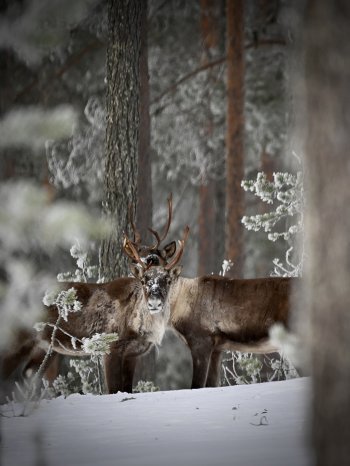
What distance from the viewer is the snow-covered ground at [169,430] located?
4875 mm

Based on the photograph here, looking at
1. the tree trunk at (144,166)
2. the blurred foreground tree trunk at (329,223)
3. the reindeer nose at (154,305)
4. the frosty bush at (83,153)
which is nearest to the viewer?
the blurred foreground tree trunk at (329,223)

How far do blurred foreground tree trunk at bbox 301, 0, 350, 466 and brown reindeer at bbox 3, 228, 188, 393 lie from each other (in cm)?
530

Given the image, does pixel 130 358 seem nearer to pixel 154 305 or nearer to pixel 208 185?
pixel 154 305

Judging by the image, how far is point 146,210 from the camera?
44.6 ft

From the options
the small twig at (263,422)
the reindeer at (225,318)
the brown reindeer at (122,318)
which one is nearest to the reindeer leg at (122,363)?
the brown reindeer at (122,318)

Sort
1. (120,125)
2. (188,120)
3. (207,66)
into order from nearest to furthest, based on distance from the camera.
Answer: (120,125), (207,66), (188,120)

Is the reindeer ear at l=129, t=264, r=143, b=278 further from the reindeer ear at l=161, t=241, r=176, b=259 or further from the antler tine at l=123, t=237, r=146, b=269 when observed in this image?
the reindeer ear at l=161, t=241, r=176, b=259

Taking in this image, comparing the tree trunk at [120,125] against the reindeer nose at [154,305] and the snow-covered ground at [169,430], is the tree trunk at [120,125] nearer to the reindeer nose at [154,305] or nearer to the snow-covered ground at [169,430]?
the reindeer nose at [154,305]

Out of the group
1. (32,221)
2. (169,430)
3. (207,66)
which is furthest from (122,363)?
(207,66)

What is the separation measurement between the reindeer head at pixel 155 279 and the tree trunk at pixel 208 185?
423 inches

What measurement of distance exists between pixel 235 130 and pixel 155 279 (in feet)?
30.5

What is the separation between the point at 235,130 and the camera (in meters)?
18.2

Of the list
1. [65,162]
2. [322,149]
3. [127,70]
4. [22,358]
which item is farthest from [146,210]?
A: [322,149]

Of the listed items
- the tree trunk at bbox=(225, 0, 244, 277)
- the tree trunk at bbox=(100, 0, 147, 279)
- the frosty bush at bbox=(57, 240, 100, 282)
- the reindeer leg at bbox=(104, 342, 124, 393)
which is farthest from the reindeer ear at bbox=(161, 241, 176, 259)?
the tree trunk at bbox=(225, 0, 244, 277)
